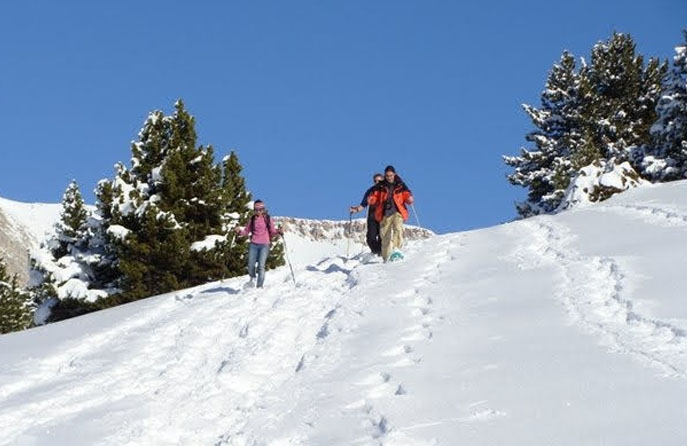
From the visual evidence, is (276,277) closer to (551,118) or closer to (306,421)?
(306,421)

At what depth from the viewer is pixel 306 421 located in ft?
24.8

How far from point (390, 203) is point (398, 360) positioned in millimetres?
7827

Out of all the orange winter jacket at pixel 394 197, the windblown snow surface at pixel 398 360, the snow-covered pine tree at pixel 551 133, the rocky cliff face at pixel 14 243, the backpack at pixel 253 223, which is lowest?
the windblown snow surface at pixel 398 360

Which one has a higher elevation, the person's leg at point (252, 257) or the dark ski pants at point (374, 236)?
the dark ski pants at point (374, 236)

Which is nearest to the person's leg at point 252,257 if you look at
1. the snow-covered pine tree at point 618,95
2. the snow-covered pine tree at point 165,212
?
the snow-covered pine tree at point 165,212

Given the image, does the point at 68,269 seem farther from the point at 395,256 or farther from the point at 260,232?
the point at 395,256

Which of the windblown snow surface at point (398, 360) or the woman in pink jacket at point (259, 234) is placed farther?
the woman in pink jacket at point (259, 234)

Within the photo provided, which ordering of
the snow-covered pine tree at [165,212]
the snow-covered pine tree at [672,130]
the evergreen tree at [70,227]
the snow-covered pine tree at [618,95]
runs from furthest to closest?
the snow-covered pine tree at [618,95], the evergreen tree at [70,227], the snow-covered pine tree at [672,130], the snow-covered pine tree at [165,212]

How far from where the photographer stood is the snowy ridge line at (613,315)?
7.49 meters

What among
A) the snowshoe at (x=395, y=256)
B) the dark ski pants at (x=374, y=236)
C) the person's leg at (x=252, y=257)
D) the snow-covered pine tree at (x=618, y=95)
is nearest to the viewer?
the person's leg at (x=252, y=257)

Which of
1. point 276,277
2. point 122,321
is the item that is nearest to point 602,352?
point 122,321

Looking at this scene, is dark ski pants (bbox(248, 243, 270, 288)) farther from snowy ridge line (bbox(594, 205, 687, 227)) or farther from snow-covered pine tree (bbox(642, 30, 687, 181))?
snow-covered pine tree (bbox(642, 30, 687, 181))

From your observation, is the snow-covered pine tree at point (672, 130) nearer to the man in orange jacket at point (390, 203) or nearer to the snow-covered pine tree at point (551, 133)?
the snow-covered pine tree at point (551, 133)

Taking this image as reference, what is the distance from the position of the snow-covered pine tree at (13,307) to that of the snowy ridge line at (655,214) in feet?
98.1
